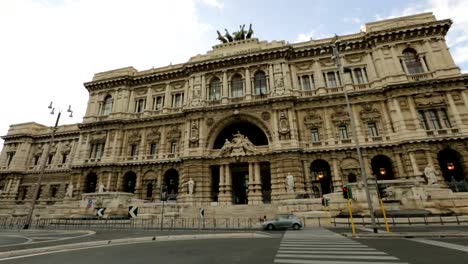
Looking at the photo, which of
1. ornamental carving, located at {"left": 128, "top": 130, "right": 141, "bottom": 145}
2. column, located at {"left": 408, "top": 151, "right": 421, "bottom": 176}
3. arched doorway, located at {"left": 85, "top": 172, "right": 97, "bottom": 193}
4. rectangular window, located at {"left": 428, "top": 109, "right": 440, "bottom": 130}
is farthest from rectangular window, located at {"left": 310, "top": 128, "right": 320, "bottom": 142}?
arched doorway, located at {"left": 85, "top": 172, "right": 97, "bottom": 193}

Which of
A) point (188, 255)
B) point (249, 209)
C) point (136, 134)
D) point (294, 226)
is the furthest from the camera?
point (136, 134)

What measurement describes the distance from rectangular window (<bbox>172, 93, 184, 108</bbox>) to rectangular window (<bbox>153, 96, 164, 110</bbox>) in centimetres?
199

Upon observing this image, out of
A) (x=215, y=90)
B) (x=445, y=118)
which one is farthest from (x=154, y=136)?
(x=445, y=118)

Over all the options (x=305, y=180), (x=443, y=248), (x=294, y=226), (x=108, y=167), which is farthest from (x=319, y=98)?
(x=108, y=167)

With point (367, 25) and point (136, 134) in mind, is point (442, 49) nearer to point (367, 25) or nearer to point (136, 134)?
point (367, 25)

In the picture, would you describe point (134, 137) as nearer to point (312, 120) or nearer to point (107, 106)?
point (107, 106)

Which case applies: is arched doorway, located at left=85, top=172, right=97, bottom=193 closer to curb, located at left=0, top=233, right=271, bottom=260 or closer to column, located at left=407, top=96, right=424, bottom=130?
curb, located at left=0, top=233, right=271, bottom=260

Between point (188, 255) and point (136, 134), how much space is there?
94.6 ft

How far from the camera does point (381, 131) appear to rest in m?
25.6

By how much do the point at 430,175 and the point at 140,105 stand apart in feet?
120

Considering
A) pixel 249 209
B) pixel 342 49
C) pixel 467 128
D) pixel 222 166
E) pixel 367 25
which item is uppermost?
pixel 367 25

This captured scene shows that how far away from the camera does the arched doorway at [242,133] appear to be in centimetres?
3045

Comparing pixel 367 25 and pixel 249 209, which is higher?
pixel 367 25

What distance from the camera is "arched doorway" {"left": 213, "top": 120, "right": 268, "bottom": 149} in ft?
99.9
